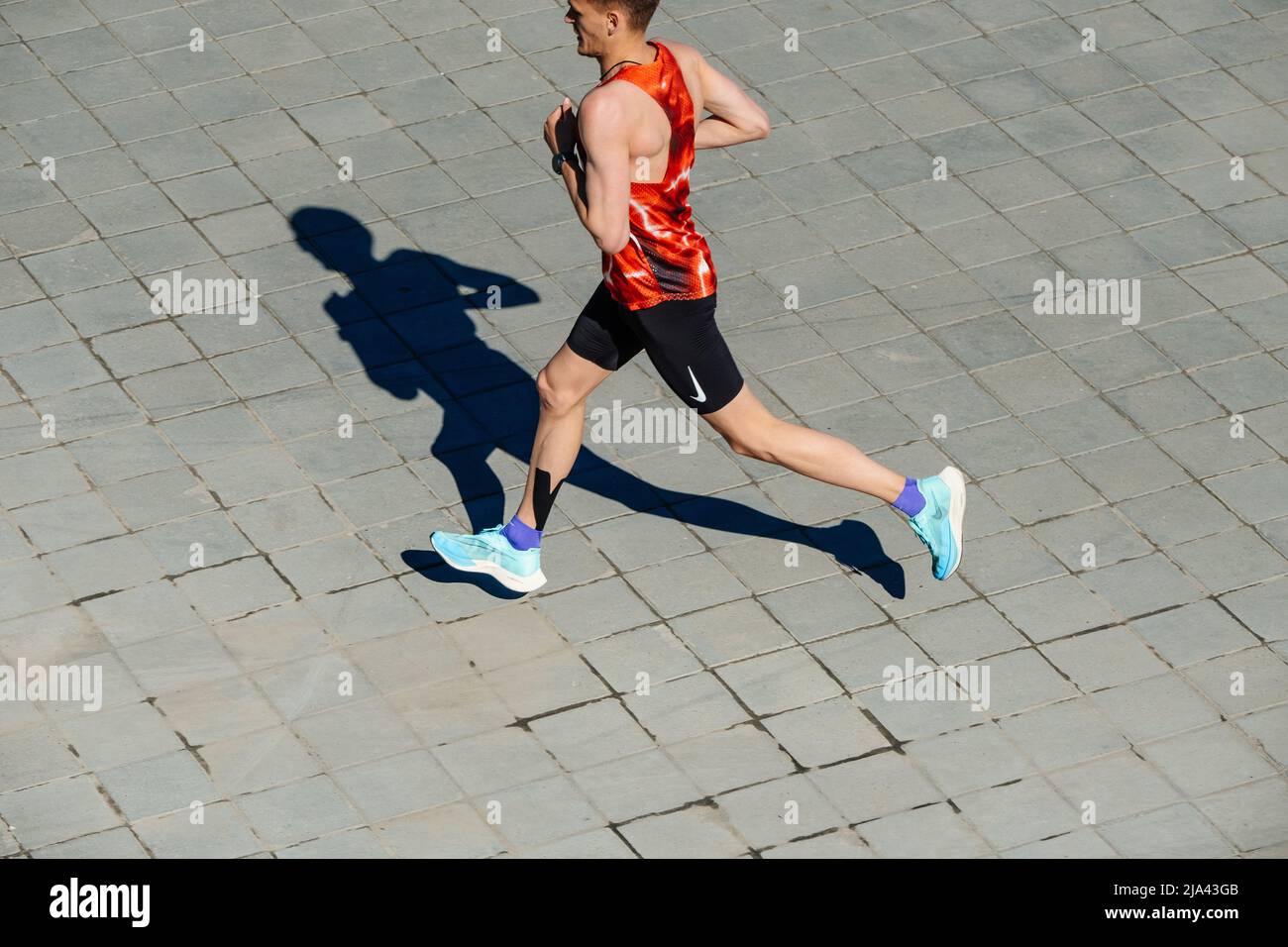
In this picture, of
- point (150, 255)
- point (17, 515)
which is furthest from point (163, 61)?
point (17, 515)

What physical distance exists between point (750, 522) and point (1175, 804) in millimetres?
2097

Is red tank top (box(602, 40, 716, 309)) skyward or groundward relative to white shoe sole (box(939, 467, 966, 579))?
skyward

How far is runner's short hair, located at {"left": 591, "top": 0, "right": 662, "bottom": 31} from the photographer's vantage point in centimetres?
666

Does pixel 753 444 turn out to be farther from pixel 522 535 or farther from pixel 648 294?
pixel 522 535

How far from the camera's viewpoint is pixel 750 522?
8312 millimetres

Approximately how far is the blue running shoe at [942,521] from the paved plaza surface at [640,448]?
0.26 metres

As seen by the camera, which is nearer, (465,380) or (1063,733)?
(1063,733)

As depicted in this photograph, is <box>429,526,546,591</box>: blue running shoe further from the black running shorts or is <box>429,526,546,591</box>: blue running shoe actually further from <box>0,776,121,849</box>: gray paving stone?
<box>0,776,121,849</box>: gray paving stone

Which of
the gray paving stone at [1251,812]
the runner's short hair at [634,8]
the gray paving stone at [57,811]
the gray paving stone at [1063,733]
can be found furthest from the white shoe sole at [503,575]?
the gray paving stone at [1251,812]

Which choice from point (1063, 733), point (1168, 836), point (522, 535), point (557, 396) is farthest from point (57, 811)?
point (1168, 836)

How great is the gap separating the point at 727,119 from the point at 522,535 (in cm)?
173

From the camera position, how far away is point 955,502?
25.5ft

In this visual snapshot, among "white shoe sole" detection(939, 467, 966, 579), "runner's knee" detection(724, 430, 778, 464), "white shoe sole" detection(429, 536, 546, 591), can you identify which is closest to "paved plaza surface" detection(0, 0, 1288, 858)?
"white shoe sole" detection(429, 536, 546, 591)
